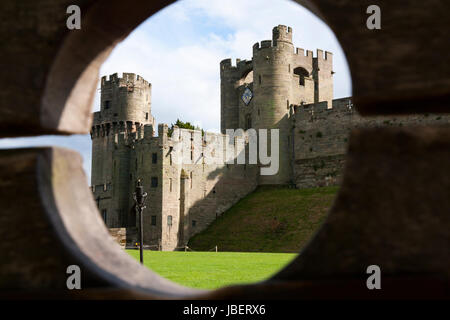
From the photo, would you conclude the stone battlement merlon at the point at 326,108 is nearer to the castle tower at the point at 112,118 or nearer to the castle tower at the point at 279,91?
the castle tower at the point at 279,91

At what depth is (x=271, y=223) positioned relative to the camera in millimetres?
33625

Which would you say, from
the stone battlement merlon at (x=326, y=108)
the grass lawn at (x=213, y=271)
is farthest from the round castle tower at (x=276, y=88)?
the grass lawn at (x=213, y=271)

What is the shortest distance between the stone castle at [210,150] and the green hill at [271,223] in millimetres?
1786

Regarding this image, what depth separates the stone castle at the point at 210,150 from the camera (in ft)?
120

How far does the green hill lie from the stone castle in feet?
5.86

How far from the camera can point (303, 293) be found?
63.6 inches

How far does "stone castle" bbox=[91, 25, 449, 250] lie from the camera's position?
36.5 m

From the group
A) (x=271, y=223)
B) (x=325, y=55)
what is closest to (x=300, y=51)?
(x=325, y=55)

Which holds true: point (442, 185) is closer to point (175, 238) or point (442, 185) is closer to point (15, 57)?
point (15, 57)
